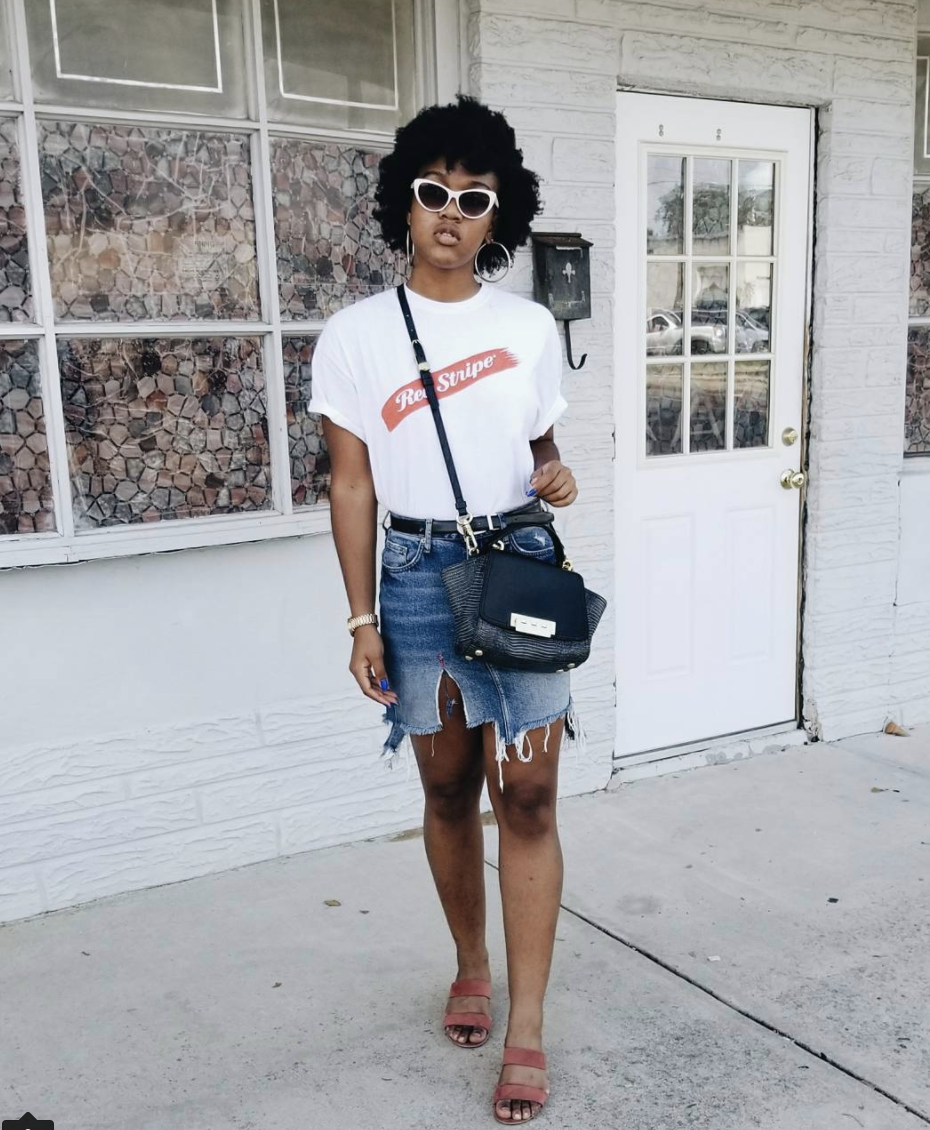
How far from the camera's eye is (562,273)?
11.7 feet

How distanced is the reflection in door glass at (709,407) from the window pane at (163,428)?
5.11ft

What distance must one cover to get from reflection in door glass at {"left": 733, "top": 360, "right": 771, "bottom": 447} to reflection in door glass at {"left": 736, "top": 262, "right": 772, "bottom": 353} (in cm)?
7

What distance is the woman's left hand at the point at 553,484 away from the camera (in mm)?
2186

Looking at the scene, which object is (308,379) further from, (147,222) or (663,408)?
(663,408)

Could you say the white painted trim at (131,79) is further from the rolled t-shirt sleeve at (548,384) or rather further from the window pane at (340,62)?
the rolled t-shirt sleeve at (548,384)

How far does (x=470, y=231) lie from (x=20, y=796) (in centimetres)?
194

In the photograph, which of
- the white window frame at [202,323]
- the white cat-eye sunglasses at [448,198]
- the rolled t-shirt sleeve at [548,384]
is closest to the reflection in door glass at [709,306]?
the white window frame at [202,323]

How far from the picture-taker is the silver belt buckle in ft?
6.99

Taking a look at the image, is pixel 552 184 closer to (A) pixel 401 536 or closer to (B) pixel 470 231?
(B) pixel 470 231

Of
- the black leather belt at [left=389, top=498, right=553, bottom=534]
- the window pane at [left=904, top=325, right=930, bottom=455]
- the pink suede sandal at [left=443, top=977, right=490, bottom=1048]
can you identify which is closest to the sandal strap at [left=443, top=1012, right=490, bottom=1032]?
the pink suede sandal at [left=443, top=977, right=490, bottom=1048]

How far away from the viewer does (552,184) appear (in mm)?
3617

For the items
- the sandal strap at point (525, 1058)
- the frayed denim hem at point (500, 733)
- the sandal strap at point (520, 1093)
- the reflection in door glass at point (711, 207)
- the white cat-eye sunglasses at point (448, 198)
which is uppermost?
the reflection in door glass at point (711, 207)

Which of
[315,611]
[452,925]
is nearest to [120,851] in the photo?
[315,611]

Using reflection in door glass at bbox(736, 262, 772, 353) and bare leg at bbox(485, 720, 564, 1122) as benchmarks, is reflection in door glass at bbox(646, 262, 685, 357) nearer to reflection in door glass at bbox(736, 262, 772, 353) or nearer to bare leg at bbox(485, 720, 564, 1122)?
reflection in door glass at bbox(736, 262, 772, 353)
